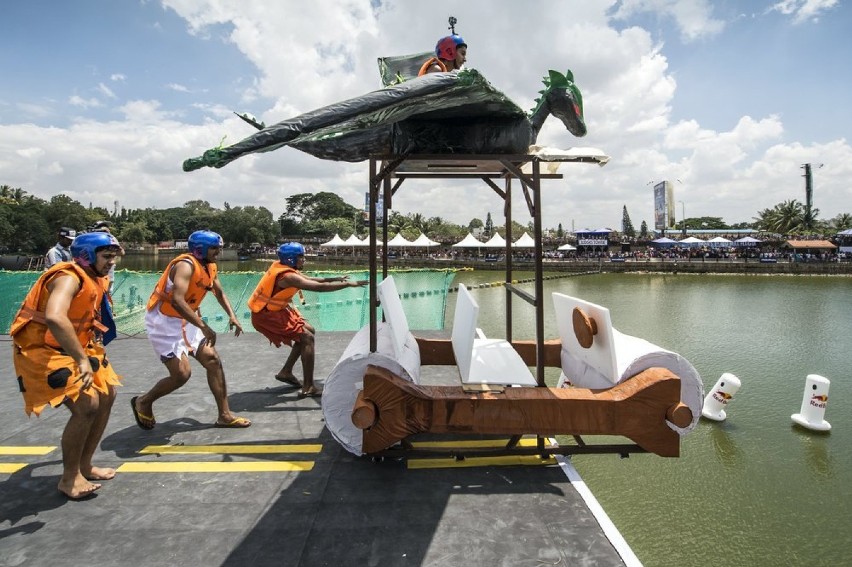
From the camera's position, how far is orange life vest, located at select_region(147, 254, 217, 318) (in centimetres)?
399

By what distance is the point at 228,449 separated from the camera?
364 centimetres

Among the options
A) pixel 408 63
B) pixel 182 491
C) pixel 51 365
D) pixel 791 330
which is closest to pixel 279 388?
pixel 182 491

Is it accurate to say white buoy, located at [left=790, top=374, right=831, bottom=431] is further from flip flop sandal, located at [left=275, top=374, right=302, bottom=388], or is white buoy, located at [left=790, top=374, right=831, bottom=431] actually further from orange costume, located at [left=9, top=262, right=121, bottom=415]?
orange costume, located at [left=9, top=262, right=121, bottom=415]

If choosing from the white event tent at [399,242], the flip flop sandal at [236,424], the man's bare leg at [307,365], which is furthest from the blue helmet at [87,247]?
the white event tent at [399,242]

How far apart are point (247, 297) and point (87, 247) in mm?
7621

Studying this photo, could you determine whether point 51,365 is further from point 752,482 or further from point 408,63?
point 752,482

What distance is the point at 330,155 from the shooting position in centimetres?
370

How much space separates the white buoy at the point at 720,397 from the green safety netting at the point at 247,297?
5348 millimetres

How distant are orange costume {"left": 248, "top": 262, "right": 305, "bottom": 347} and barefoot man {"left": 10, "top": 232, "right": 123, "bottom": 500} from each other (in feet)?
6.29

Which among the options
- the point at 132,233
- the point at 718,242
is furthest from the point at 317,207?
the point at 718,242

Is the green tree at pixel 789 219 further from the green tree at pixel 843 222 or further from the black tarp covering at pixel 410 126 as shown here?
the black tarp covering at pixel 410 126

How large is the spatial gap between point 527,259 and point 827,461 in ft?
142

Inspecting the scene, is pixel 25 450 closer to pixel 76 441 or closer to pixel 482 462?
pixel 76 441

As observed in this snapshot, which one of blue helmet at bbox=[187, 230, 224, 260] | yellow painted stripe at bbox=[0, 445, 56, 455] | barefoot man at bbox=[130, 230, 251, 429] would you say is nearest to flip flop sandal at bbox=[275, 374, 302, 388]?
barefoot man at bbox=[130, 230, 251, 429]
